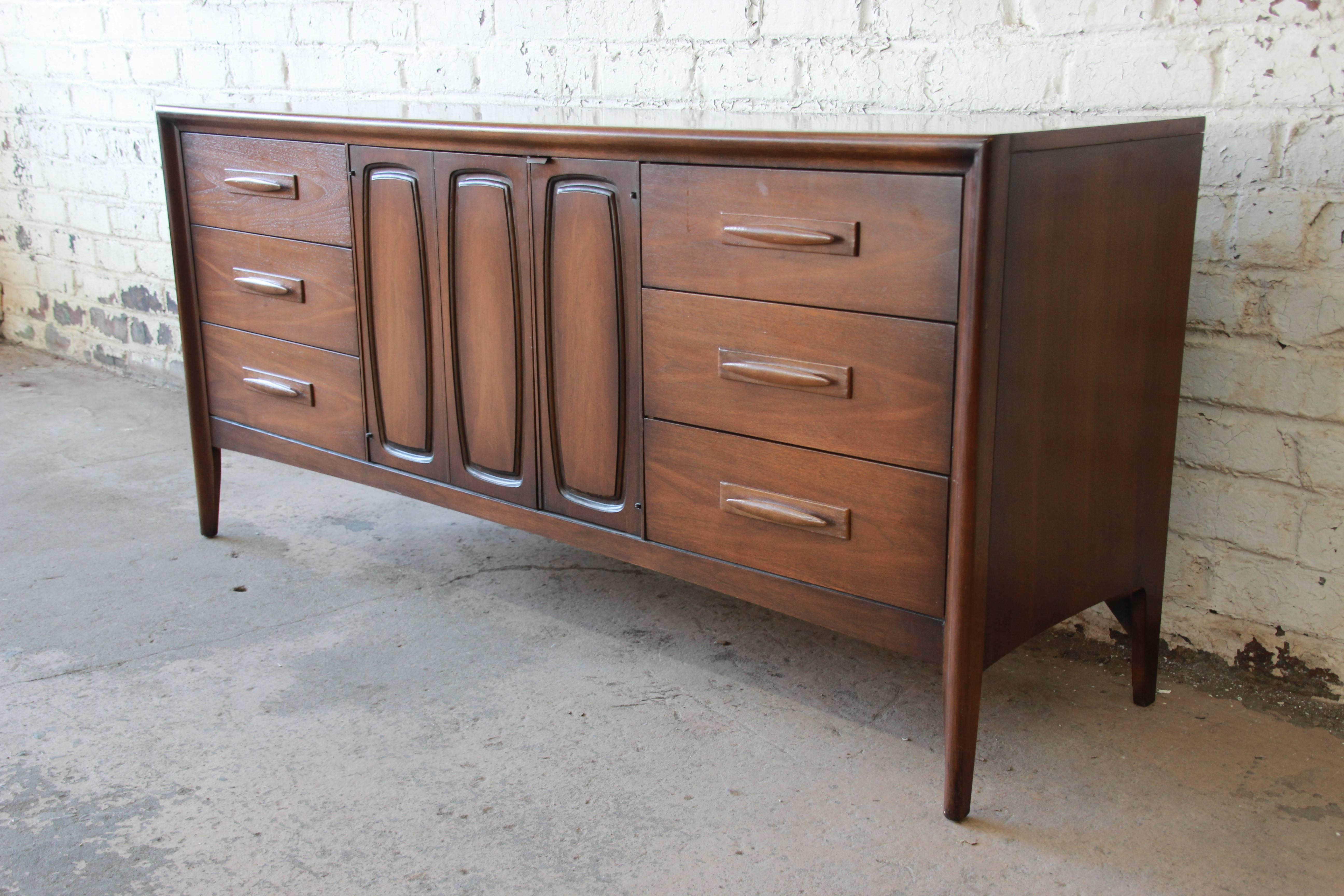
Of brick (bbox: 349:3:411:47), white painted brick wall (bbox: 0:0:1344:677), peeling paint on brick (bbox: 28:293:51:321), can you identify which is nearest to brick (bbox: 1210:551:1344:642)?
white painted brick wall (bbox: 0:0:1344:677)

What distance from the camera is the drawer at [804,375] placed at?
1.42m

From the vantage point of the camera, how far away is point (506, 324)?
1.85 metres

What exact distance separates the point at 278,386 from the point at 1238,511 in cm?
167

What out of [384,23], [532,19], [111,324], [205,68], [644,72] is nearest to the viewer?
[644,72]

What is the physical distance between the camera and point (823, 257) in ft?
4.80

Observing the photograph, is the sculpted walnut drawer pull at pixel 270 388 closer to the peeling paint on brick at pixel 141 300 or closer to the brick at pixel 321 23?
the brick at pixel 321 23

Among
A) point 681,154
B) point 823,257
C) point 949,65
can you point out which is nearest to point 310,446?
point 681,154

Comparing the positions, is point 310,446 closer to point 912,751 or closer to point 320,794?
point 320,794

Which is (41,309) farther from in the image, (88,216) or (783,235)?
(783,235)

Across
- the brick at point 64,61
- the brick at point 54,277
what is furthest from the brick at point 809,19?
the brick at point 54,277

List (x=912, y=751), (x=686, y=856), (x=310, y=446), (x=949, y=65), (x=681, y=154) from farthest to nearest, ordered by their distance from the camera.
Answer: (x=310, y=446), (x=949, y=65), (x=912, y=751), (x=681, y=154), (x=686, y=856)

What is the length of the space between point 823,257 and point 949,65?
69 centimetres

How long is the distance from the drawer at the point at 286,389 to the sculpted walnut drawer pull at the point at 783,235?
0.87 metres

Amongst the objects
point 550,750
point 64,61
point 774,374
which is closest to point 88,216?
point 64,61
